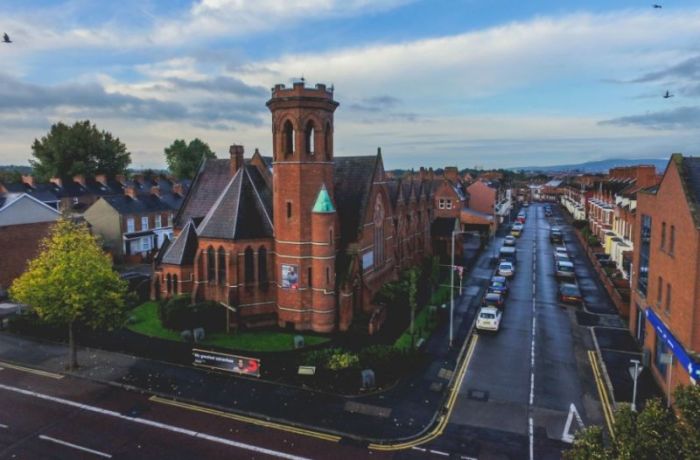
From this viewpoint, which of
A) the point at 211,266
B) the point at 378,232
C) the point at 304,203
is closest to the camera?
the point at 304,203

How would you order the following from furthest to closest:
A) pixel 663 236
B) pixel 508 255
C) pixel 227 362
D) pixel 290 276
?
pixel 508 255 → pixel 290 276 → pixel 663 236 → pixel 227 362

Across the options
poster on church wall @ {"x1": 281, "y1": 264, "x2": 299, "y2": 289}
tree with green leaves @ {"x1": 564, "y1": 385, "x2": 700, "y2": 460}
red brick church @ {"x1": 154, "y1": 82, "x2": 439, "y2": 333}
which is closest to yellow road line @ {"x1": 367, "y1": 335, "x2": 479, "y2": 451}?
red brick church @ {"x1": 154, "y1": 82, "x2": 439, "y2": 333}

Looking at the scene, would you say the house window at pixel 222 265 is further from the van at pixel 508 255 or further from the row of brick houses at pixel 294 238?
the van at pixel 508 255

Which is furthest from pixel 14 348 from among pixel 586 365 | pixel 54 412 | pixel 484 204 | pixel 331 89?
pixel 484 204

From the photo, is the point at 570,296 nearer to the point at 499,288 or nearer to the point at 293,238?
the point at 499,288

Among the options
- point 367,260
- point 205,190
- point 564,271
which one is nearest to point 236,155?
point 205,190

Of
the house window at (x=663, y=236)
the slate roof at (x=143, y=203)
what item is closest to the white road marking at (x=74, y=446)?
the house window at (x=663, y=236)
